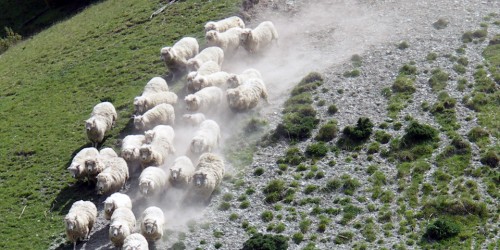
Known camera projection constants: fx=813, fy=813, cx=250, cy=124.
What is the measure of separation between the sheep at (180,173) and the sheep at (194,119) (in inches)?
169

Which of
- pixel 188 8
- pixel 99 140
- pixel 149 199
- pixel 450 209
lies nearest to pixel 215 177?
pixel 149 199

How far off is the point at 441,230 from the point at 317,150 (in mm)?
9135

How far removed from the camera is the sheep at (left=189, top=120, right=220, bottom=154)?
41562mm

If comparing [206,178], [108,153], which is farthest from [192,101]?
[206,178]

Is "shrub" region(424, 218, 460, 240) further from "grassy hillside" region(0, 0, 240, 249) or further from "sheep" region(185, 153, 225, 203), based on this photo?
"grassy hillside" region(0, 0, 240, 249)

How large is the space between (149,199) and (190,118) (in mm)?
6556

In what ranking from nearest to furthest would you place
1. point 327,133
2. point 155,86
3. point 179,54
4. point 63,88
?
1. point 327,133
2. point 155,86
3. point 179,54
4. point 63,88

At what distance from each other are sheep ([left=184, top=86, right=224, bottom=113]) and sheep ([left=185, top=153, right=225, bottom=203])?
15.9 ft

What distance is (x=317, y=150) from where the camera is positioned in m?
42.8

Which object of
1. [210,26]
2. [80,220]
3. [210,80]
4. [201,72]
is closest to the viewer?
[80,220]

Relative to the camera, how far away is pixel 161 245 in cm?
3709

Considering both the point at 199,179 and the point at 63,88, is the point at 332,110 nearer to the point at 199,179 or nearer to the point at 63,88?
the point at 199,179

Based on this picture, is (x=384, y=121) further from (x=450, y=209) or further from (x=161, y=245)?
(x=161, y=245)

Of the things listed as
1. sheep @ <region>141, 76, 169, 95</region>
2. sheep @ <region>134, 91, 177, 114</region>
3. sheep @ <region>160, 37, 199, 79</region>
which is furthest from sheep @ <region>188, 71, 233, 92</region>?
sheep @ <region>160, 37, 199, 79</region>
